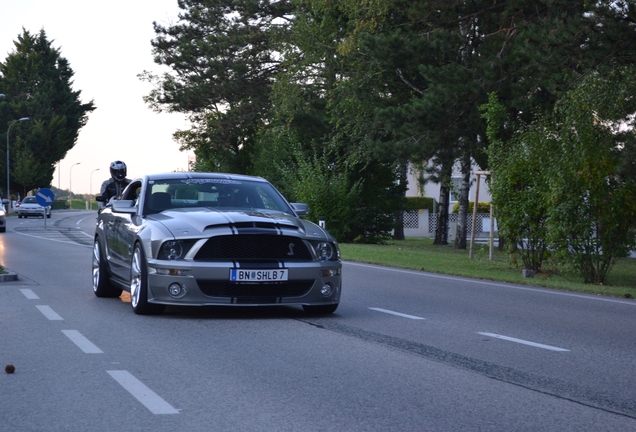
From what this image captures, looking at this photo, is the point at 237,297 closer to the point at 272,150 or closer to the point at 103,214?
the point at 103,214

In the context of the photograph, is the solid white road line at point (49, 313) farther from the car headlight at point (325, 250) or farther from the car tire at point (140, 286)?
the car headlight at point (325, 250)

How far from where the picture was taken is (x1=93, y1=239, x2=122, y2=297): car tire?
41.3ft

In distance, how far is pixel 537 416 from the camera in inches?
227

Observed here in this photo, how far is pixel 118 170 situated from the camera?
17891mm

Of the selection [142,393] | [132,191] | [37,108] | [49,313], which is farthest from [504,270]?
[37,108]

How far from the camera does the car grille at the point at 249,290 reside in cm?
1009

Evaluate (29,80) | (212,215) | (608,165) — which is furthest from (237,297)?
(29,80)

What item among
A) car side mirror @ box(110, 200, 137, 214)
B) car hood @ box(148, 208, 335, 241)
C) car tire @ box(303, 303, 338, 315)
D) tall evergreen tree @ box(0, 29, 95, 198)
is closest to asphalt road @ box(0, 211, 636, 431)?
Result: car tire @ box(303, 303, 338, 315)

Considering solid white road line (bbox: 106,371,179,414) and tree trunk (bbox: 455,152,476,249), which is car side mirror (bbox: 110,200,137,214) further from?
tree trunk (bbox: 455,152,476,249)

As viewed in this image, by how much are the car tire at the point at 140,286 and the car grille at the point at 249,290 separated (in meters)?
0.71

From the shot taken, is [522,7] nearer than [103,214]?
No

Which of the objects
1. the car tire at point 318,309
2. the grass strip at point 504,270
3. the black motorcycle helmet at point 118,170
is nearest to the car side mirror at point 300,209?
the car tire at point 318,309

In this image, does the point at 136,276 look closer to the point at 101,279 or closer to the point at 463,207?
the point at 101,279

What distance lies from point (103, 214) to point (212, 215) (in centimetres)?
319
